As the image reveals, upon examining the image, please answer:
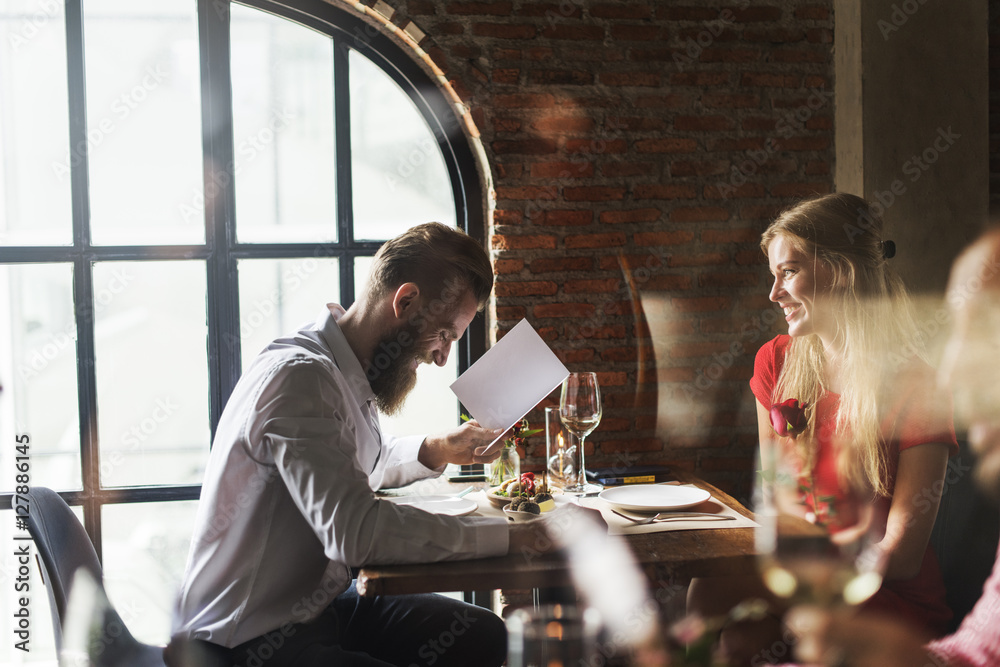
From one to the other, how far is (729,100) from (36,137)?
2566 mm

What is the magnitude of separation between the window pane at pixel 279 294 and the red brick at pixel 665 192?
1.19m

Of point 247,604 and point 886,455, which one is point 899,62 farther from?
point 247,604

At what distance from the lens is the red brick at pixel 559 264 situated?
2635 mm

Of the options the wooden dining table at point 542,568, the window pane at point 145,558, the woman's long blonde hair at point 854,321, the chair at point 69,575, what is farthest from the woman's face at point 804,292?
the window pane at point 145,558

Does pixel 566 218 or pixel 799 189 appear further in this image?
pixel 799 189

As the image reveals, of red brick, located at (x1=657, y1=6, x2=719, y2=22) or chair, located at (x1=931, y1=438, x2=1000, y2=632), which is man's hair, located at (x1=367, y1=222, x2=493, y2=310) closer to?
chair, located at (x1=931, y1=438, x2=1000, y2=632)

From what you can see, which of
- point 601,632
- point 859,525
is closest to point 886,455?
point 859,525

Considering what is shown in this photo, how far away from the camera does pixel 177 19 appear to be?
8.66 ft

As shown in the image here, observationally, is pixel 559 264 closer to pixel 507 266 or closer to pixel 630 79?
pixel 507 266

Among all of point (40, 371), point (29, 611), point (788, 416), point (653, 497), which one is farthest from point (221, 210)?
point (788, 416)

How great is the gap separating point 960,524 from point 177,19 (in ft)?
9.67

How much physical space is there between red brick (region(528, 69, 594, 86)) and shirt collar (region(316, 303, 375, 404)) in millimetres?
1331

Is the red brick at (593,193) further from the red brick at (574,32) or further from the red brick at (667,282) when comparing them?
the red brick at (574,32)

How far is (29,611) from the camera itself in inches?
104
